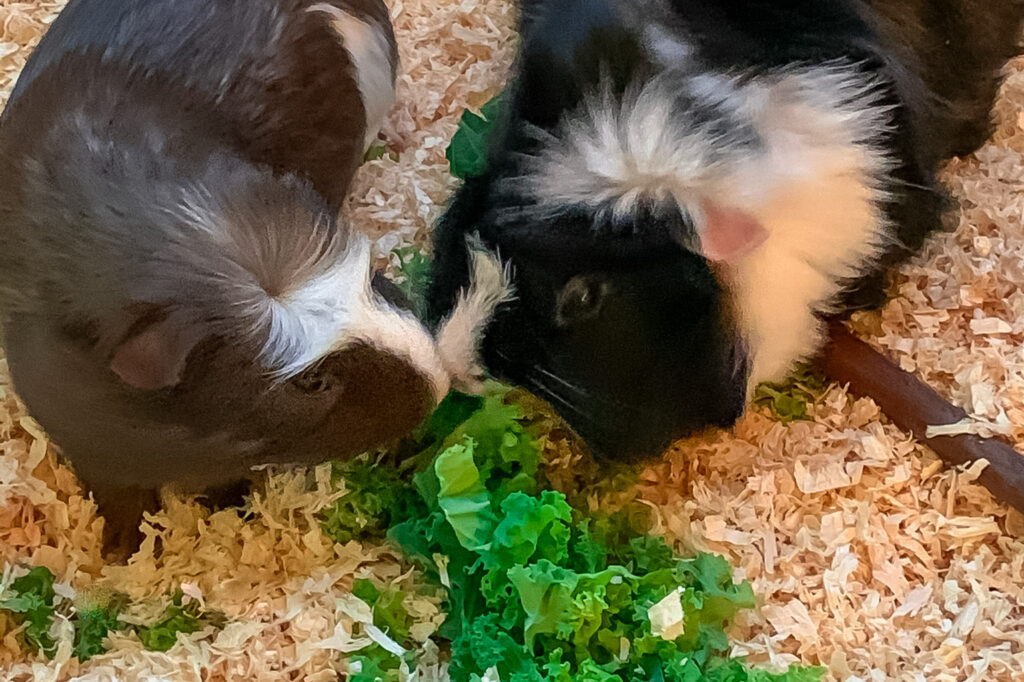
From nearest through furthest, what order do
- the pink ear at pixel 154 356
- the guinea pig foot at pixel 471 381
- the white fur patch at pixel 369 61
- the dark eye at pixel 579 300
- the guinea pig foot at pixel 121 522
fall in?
the pink ear at pixel 154 356, the dark eye at pixel 579 300, the guinea pig foot at pixel 471 381, the guinea pig foot at pixel 121 522, the white fur patch at pixel 369 61

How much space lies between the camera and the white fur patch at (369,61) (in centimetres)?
197

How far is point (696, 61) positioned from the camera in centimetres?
151

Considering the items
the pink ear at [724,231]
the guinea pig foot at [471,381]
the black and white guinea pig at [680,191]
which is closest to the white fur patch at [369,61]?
the black and white guinea pig at [680,191]

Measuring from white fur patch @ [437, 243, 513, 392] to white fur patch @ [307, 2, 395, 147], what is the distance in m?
0.65

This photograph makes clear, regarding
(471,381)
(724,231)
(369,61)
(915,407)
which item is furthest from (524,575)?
(369,61)

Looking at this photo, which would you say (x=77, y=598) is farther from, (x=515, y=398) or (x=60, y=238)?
(x=515, y=398)

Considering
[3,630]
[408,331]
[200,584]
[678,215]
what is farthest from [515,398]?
[3,630]

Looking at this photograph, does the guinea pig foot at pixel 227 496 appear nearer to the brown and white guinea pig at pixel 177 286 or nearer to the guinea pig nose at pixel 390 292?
the brown and white guinea pig at pixel 177 286

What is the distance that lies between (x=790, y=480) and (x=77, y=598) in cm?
127

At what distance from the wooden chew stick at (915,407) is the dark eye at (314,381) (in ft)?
3.10

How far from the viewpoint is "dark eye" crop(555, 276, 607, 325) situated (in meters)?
1.55

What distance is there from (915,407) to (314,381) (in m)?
1.07

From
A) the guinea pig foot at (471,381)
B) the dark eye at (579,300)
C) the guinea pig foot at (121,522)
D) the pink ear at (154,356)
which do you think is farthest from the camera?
the guinea pig foot at (121,522)

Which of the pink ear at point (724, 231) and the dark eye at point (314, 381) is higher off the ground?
the pink ear at point (724, 231)
